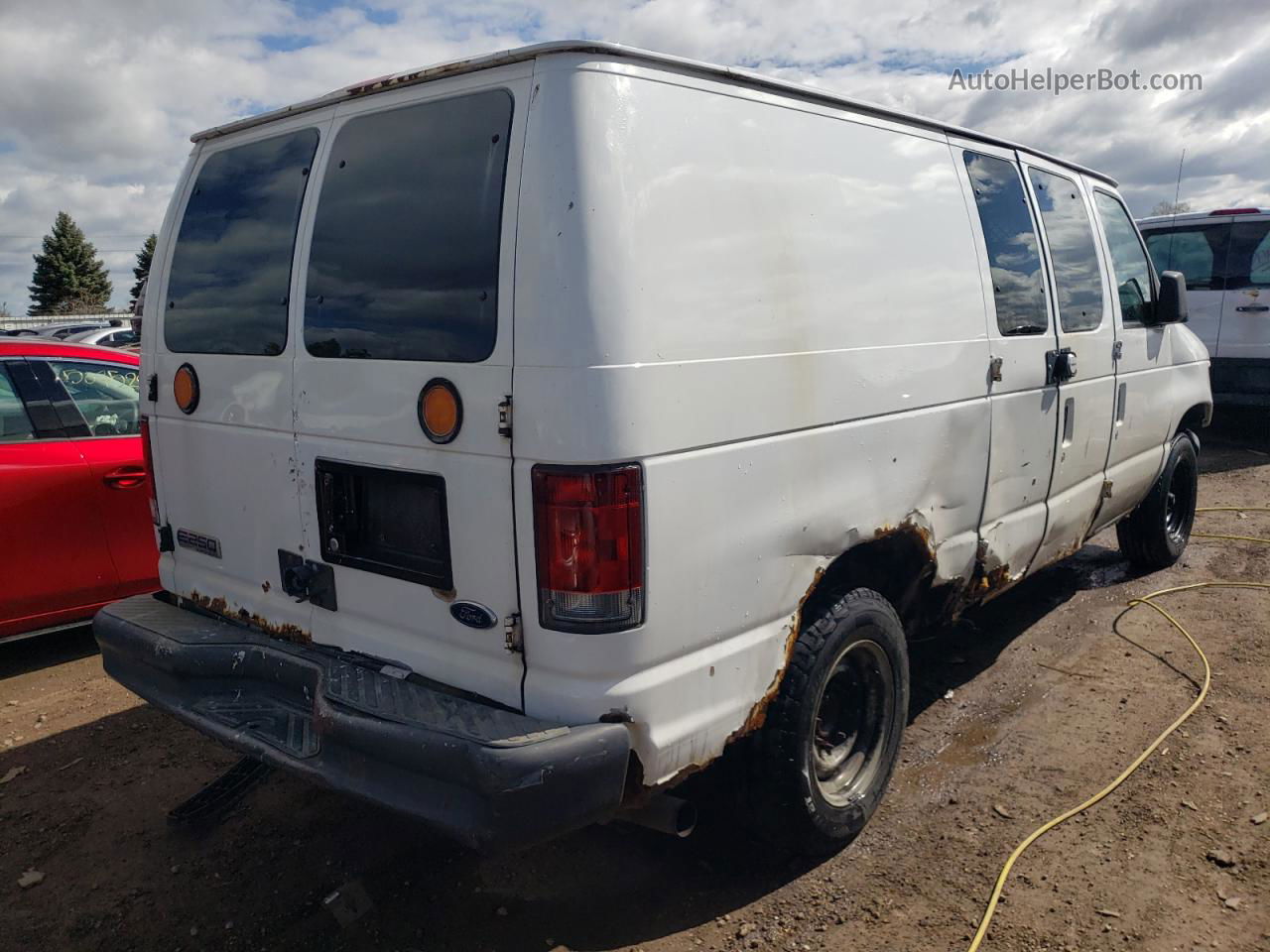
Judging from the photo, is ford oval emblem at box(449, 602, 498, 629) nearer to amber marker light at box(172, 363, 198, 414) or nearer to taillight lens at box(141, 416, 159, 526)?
amber marker light at box(172, 363, 198, 414)

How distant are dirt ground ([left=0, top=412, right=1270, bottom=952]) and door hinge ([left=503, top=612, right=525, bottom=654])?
85cm

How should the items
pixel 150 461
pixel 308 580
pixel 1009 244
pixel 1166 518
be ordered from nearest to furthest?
1. pixel 308 580
2. pixel 150 461
3. pixel 1009 244
4. pixel 1166 518

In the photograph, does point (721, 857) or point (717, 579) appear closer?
point (717, 579)

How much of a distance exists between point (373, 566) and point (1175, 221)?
1015 cm

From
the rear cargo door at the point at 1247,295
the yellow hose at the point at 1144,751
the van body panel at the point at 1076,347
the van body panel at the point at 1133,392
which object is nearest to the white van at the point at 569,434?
the yellow hose at the point at 1144,751

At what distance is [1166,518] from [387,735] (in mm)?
5383

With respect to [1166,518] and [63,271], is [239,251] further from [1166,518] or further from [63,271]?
[63,271]

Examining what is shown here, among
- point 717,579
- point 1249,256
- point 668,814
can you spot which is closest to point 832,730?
point 668,814

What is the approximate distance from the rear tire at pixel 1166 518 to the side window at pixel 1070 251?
179 cm

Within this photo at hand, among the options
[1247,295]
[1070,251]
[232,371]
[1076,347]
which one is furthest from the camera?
[1247,295]

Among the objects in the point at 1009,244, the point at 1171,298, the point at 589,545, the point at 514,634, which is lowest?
the point at 514,634

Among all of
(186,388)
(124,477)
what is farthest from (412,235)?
(124,477)

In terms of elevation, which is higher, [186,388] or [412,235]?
[412,235]

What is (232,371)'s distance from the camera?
3.06 meters
